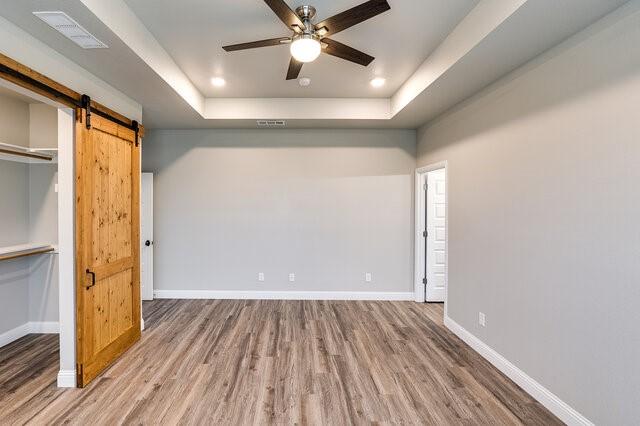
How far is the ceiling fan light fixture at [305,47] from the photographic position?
1904mm

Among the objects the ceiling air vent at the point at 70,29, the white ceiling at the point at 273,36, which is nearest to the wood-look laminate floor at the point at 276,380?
the ceiling air vent at the point at 70,29

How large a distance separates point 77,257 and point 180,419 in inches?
62.3

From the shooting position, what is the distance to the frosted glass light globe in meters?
1.90

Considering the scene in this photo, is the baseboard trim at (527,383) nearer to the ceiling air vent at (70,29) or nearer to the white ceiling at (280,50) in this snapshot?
the white ceiling at (280,50)

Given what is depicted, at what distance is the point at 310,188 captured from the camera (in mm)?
4676

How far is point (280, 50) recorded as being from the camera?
2836 mm

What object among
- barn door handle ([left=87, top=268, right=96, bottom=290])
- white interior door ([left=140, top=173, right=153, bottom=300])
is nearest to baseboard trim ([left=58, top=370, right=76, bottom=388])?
barn door handle ([left=87, top=268, right=96, bottom=290])

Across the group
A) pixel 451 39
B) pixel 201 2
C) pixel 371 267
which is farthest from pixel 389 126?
pixel 201 2

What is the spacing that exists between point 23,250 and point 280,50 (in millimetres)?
3431

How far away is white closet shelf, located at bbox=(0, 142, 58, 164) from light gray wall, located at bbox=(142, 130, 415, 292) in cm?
142

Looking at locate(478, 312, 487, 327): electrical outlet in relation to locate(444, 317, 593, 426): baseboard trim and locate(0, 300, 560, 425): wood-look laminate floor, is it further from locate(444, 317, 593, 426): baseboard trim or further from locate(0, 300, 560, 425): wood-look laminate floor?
locate(0, 300, 560, 425): wood-look laminate floor

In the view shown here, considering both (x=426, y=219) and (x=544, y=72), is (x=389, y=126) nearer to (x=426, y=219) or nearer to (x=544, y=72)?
(x=426, y=219)

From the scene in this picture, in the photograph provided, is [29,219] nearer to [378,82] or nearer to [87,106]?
[87,106]

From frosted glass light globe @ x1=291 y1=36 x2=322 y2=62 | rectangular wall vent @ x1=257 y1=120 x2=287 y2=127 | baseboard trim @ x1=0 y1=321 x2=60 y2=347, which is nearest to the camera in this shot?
frosted glass light globe @ x1=291 y1=36 x2=322 y2=62
